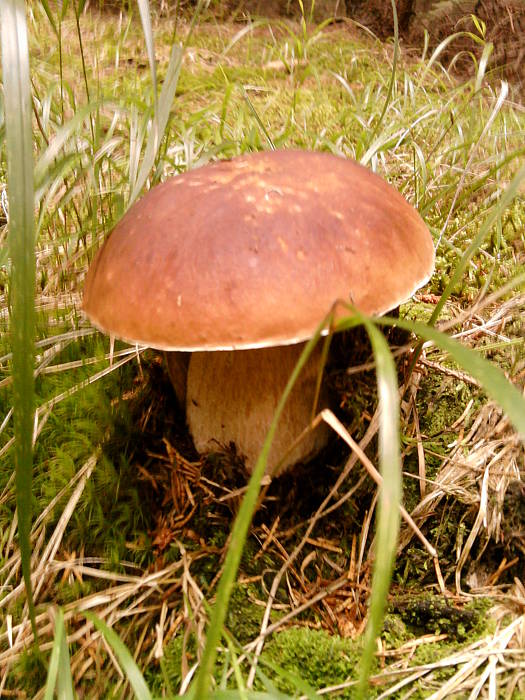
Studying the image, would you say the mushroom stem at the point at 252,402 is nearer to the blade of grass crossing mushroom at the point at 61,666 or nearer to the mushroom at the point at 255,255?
the mushroom at the point at 255,255

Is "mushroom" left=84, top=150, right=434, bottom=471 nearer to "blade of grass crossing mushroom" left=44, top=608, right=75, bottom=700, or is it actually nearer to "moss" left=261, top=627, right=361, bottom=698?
"moss" left=261, top=627, right=361, bottom=698

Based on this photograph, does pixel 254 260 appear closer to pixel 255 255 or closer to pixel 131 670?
pixel 255 255

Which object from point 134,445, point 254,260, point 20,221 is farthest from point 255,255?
point 134,445

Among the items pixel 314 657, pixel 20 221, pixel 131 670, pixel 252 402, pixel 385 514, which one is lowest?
pixel 314 657

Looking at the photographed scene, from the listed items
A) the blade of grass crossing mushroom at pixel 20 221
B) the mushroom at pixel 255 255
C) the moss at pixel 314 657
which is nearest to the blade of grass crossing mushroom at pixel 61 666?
the blade of grass crossing mushroom at pixel 20 221

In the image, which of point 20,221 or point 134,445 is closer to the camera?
point 20,221
